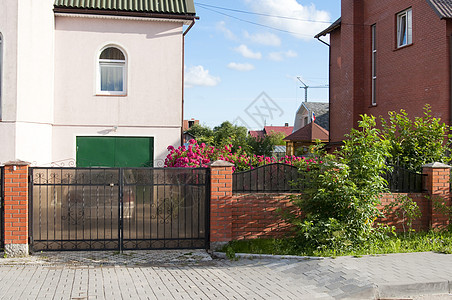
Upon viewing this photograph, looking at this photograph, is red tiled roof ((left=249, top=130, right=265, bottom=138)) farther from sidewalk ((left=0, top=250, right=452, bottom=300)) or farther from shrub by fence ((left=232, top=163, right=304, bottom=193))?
sidewalk ((left=0, top=250, right=452, bottom=300))

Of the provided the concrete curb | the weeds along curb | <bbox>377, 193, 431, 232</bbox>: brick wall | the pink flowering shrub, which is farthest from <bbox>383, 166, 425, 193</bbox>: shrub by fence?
the concrete curb

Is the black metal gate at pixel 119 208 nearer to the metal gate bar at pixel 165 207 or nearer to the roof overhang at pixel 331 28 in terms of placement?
the metal gate bar at pixel 165 207

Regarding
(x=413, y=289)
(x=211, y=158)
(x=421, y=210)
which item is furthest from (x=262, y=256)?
(x=211, y=158)

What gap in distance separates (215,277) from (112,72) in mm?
8520

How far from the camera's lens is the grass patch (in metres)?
7.61

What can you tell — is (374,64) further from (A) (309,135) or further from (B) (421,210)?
(B) (421,210)

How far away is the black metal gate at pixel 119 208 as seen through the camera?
780cm

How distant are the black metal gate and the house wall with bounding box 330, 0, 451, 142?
9.34 meters

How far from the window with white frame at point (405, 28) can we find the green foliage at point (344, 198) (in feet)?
30.0

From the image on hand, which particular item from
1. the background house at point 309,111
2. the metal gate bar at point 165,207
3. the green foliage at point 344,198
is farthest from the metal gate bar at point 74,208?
the background house at point 309,111

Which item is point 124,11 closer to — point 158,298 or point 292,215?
point 292,215

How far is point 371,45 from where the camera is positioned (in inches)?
705

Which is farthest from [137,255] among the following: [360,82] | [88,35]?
[360,82]

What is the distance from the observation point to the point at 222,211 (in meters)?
8.05
